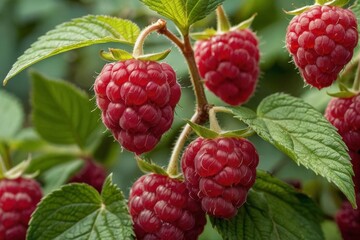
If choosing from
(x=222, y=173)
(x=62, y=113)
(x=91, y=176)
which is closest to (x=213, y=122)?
(x=222, y=173)

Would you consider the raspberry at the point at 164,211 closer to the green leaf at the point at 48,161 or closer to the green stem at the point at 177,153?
the green stem at the point at 177,153

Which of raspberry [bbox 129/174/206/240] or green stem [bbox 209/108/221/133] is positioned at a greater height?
green stem [bbox 209/108/221/133]

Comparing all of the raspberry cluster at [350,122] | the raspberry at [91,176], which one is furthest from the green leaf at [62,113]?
the raspberry cluster at [350,122]

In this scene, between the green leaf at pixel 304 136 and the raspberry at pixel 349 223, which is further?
the raspberry at pixel 349 223

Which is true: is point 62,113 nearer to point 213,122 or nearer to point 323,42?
point 213,122

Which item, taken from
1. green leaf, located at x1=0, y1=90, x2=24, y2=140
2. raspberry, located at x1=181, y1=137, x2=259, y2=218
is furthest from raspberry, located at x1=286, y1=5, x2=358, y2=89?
green leaf, located at x1=0, y1=90, x2=24, y2=140

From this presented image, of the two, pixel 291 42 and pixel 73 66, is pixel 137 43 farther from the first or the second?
pixel 73 66

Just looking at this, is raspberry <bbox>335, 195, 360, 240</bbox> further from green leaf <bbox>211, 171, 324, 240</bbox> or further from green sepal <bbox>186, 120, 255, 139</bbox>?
green sepal <bbox>186, 120, 255, 139</bbox>
